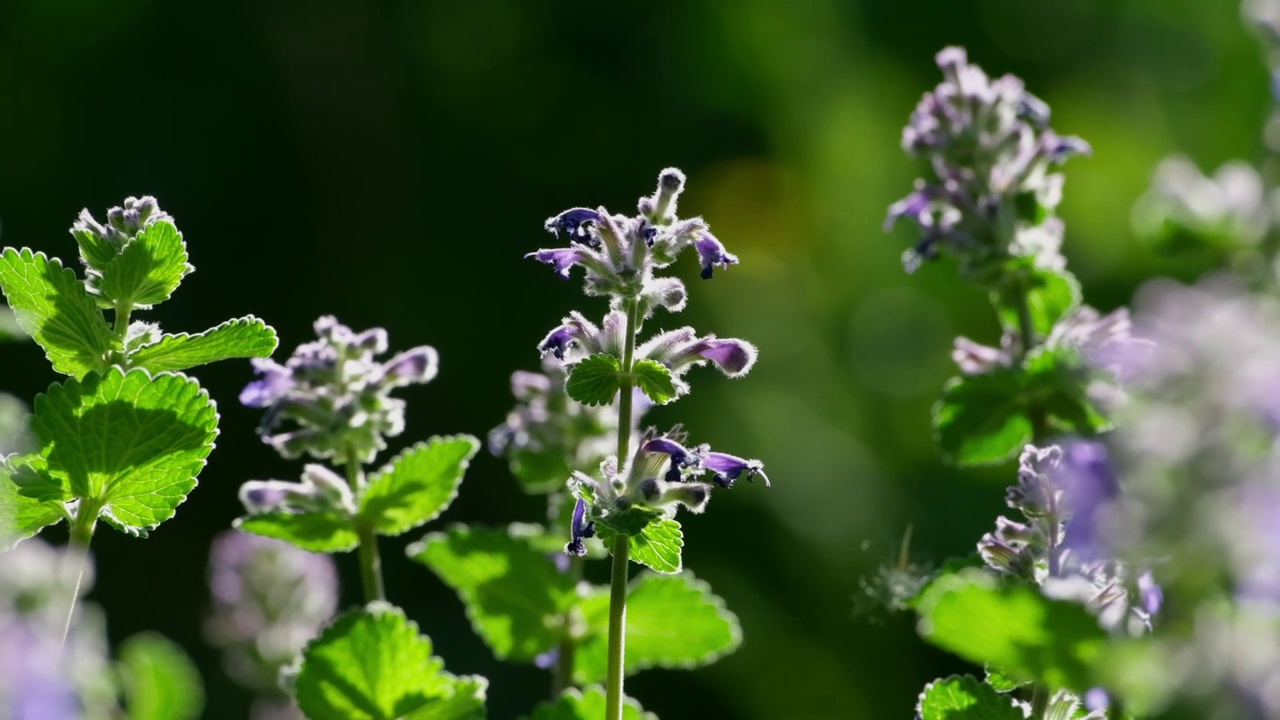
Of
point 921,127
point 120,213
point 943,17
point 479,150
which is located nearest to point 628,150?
point 479,150

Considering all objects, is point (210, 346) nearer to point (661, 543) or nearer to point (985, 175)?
point (661, 543)

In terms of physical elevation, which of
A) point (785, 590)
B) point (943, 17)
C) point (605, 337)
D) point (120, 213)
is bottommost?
point (785, 590)

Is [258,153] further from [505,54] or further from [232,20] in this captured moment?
[505,54]

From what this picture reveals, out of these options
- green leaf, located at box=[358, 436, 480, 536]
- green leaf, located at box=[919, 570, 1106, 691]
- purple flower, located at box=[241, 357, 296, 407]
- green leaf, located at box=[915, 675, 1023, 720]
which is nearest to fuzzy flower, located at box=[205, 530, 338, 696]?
purple flower, located at box=[241, 357, 296, 407]

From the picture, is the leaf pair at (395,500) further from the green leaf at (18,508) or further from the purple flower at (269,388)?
the green leaf at (18,508)

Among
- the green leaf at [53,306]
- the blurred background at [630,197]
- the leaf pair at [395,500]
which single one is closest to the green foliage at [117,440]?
the green leaf at [53,306]

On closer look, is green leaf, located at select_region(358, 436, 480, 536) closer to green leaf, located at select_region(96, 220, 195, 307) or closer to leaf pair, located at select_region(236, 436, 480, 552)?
leaf pair, located at select_region(236, 436, 480, 552)

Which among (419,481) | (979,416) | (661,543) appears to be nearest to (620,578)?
(661,543)
